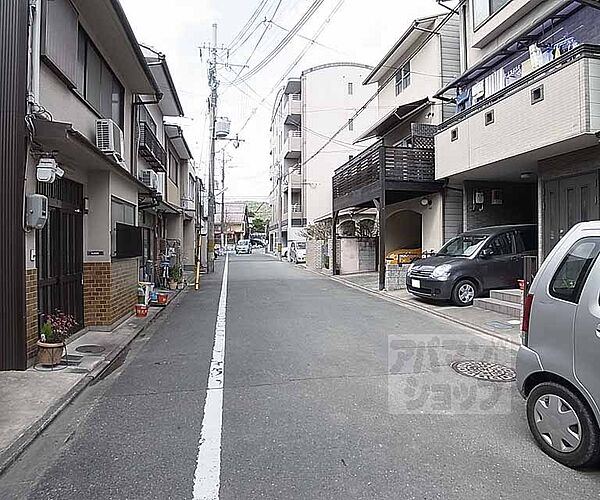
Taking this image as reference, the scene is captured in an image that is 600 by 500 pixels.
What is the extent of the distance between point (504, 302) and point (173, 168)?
15.1 meters

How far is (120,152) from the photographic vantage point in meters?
9.52

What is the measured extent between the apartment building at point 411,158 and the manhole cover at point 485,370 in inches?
385

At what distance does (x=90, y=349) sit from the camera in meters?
7.55

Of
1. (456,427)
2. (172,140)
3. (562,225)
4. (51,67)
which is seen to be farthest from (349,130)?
(456,427)

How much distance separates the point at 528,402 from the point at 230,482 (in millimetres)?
2330

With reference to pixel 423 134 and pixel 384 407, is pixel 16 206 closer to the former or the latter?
pixel 384 407

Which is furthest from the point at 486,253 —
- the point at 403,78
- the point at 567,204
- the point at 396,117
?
the point at 403,78

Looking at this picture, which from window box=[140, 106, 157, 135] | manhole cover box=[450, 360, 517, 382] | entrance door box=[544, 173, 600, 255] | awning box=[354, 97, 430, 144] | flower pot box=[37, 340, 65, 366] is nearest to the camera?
manhole cover box=[450, 360, 517, 382]

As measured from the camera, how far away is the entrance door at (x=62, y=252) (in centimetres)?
723

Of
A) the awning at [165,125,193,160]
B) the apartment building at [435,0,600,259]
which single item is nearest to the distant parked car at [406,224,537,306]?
the apartment building at [435,0,600,259]

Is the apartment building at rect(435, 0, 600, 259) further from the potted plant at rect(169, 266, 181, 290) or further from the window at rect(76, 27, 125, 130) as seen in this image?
the potted plant at rect(169, 266, 181, 290)

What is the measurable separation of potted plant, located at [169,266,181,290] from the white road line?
437 inches

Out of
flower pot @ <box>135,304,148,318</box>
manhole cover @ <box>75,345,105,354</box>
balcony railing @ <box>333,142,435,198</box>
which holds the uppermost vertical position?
balcony railing @ <box>333,142,435,198</box>

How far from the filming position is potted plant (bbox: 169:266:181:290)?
1788cm
